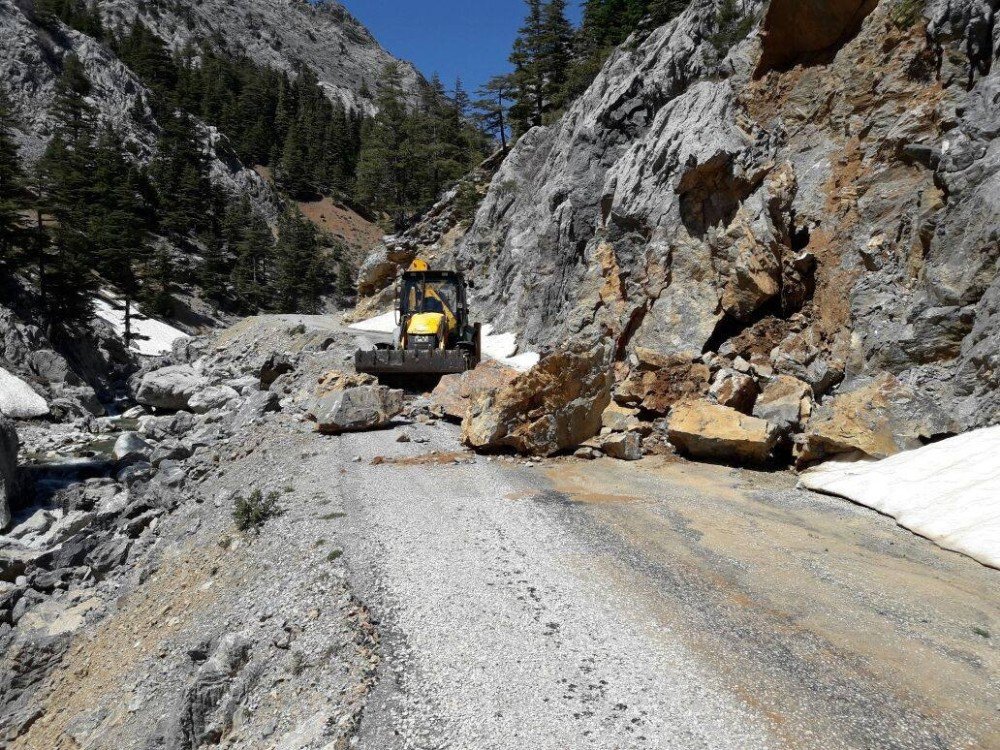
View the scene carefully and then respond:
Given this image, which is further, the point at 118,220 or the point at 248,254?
the point at 248,254

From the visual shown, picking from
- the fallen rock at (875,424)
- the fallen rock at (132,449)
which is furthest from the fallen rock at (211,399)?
the fallen rock at (875,424)

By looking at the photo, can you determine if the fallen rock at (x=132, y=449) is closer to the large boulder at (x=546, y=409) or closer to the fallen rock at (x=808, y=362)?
the large boulder at (x=546, y=409)

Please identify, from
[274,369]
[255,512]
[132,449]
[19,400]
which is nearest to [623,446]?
[255,512]

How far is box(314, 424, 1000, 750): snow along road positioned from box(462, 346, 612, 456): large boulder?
2914mm

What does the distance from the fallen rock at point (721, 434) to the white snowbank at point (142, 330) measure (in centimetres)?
3789

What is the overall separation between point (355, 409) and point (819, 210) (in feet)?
43.6

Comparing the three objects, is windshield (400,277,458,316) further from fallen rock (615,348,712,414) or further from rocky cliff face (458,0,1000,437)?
fallen rock (615,348,712,414)

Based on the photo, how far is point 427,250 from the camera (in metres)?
44.3

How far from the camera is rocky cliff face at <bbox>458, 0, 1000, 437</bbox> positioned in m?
10.2

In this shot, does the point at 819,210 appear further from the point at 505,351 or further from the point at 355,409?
the point at 505,351

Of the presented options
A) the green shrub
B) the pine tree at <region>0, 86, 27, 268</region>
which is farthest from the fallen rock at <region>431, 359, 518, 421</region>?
the pine tree at <region>0, 86, 27, 268</region>

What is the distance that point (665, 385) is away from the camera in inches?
523

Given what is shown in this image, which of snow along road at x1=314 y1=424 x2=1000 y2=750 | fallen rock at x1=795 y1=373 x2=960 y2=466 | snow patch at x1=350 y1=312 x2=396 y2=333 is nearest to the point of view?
snow along road at x1=314 y1=424 x2=1000 y2=750

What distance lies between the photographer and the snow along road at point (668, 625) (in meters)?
4.08
